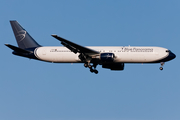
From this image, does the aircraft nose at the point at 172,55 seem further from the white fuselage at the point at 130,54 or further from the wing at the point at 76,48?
the wing at the point at 76,48

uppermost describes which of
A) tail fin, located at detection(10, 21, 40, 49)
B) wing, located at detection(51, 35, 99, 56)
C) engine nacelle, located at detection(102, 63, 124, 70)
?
tail fin, located at detection(10, 21, 40, 49)

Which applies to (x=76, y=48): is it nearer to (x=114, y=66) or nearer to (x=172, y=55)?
(x=114, y=66)

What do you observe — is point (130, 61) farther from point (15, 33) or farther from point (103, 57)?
point (15, 33)

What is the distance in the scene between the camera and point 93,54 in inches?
2249

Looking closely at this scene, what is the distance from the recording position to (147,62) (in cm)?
5625

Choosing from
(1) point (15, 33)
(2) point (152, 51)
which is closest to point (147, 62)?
(2) point (152, 51)

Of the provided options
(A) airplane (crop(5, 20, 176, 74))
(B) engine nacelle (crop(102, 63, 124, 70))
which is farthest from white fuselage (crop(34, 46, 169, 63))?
(B) engine nacelle (crop(102, 63, 124, 70))

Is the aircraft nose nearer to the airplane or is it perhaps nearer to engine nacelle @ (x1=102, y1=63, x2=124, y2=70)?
the airplane

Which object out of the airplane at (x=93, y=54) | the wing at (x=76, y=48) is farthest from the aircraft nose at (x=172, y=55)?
the wing at (x=76, y=48)

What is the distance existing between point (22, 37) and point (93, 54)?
13961 mm

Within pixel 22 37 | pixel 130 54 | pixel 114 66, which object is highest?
pixel 22 37

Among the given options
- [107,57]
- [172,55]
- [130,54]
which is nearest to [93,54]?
[107,57]

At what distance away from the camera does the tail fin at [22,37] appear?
62.4 metres

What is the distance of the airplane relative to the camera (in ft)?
183
